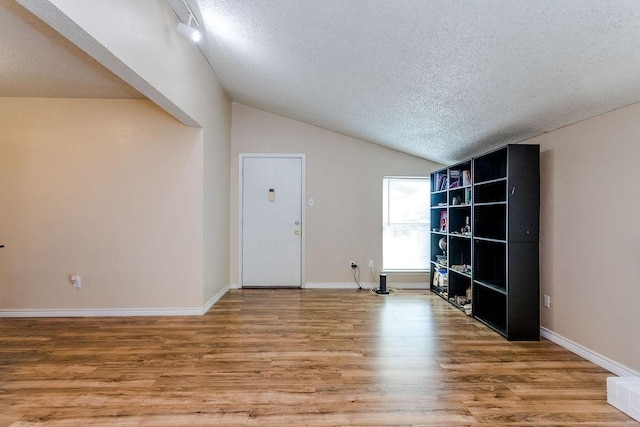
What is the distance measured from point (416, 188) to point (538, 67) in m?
2.92

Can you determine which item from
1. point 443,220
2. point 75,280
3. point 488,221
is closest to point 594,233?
point 488,221

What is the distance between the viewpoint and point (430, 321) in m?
3.21

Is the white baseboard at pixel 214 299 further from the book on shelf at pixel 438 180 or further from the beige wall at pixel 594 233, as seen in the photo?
the beige wall at pixel 594 233

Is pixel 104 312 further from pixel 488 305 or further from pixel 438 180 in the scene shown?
pixel 438 180

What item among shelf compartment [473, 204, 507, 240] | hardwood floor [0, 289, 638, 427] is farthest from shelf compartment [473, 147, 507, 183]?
hardwood floor [0, 289, 638, 427]

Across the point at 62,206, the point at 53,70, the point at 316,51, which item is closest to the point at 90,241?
the point at 62,206

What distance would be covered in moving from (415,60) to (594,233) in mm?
1882

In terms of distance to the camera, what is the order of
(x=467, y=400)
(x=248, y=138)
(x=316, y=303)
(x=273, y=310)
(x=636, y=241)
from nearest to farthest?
1. (x=467, y=400)
2. (x=636, y=241)
3. (x=273, y=310)
4. (x=316, y=303)
5. (x=248, y=138)

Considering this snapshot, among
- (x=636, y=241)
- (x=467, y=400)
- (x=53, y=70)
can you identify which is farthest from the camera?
(x=53, y=70)

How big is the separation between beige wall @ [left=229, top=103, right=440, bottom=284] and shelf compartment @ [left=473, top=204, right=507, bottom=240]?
1442 millimetres

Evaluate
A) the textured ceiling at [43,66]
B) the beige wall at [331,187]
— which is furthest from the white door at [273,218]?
the textured ceiling at [43,66]

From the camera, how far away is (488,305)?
134 inches

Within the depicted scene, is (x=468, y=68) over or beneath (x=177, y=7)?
beneath

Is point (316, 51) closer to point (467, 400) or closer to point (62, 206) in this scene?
point (467, 400)
